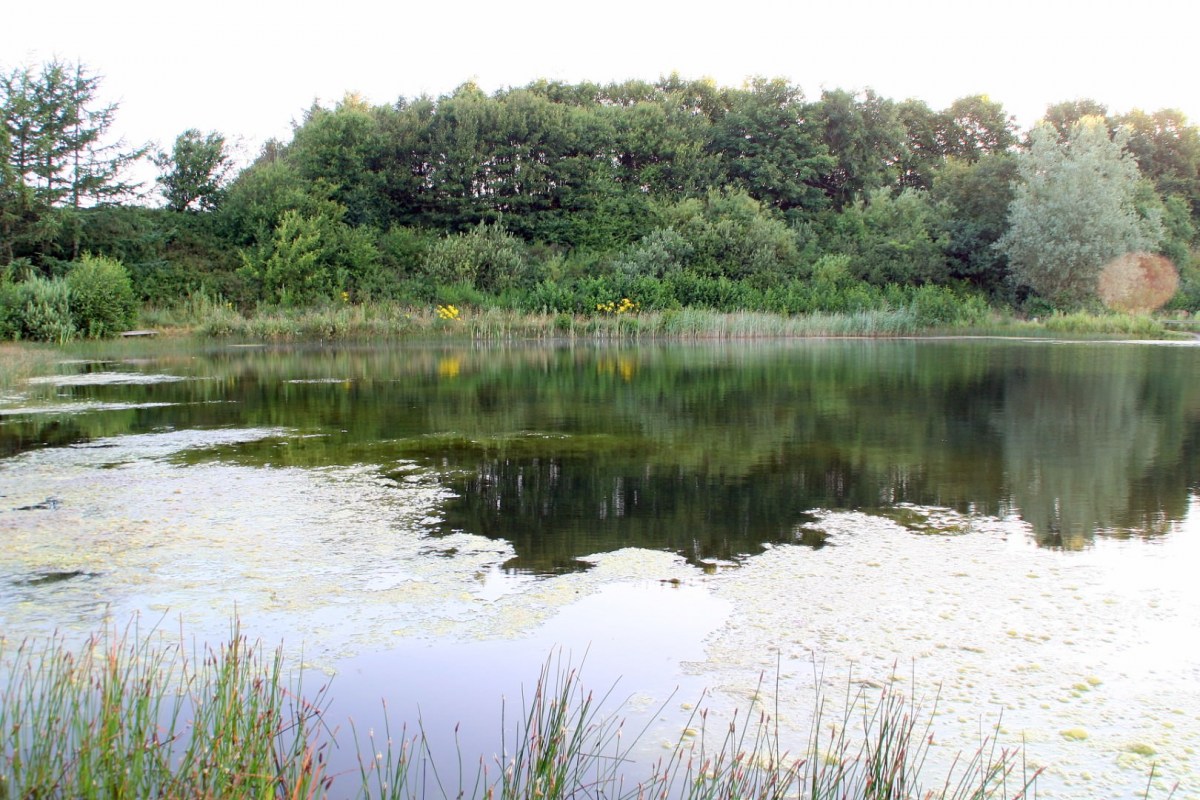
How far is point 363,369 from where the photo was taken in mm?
20250

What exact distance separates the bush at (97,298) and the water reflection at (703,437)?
7.25 meters

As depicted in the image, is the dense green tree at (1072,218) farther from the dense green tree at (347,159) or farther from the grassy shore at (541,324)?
the dense green tree at (347,159)

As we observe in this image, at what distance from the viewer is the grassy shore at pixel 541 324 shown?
102 ft

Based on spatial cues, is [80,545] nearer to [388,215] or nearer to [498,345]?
[498,345]

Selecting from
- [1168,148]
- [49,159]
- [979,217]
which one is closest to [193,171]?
[49,159]

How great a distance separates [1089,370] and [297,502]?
16.7 metres

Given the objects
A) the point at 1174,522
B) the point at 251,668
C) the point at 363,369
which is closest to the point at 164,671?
A: the point at 251,668

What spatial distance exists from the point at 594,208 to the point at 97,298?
23059 mm

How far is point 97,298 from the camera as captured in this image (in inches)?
1075

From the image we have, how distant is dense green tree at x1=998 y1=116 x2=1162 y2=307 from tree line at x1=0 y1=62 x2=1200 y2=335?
0.30ft

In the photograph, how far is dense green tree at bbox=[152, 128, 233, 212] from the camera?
39.8 metres

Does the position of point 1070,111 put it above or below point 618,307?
above

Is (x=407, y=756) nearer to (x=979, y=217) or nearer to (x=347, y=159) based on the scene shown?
(x=347, y=159)

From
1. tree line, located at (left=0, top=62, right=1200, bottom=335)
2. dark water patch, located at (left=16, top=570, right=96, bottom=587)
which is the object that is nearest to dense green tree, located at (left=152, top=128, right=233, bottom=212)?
tree line, located at (left=0, top=62, right=1200, bottom=335)
